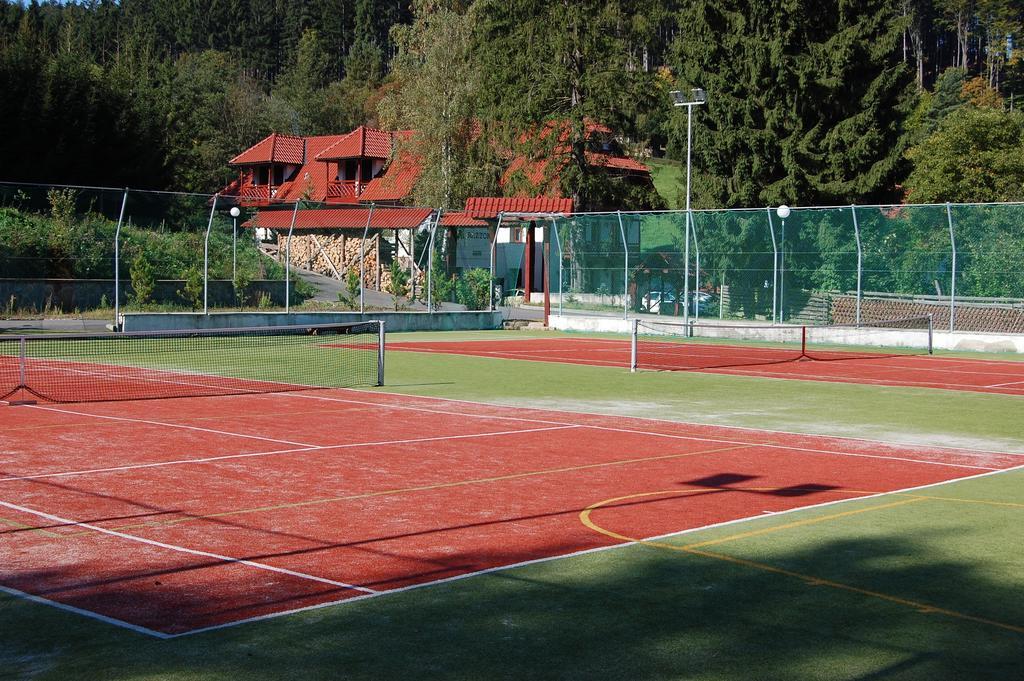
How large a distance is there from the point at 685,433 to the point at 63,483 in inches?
280

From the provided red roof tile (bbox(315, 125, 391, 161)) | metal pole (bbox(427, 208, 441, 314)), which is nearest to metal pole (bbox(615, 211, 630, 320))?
metal pole (bbox(427, 208, 441, 314))

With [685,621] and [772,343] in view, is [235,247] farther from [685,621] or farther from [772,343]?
[685,621]

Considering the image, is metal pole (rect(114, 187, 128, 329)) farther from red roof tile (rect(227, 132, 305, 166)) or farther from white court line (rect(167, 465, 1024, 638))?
red roof tile (rect(227, 132, 305, 166))

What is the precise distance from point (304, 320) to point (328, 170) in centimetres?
4086

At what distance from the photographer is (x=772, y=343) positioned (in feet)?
103

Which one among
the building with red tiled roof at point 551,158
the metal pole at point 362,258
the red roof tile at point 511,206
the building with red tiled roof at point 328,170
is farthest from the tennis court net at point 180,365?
the building with red tiled roof at point 328,170

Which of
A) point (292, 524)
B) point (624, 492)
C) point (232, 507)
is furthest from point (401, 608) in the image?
point (624, 492)

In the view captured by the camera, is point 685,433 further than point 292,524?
Yes

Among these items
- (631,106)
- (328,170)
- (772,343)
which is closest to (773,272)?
(772,343)

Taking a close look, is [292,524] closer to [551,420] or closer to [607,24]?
[551,420]

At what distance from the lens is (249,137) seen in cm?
8575

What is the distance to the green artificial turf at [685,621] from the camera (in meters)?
5.21

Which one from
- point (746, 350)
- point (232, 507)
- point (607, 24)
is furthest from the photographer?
point (607, 24)

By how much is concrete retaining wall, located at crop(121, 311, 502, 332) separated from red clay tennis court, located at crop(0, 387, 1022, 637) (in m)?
12.1
